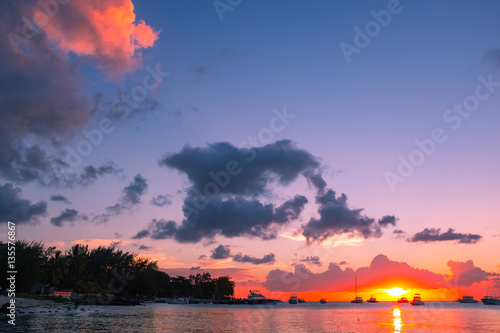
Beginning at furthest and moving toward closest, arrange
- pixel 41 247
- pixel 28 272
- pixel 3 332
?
pixel 41 247 → pixel 28 272 → pixel 3 332

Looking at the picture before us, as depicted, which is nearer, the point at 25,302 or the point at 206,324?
the point at 206,324

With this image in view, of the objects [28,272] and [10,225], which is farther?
[28,272]

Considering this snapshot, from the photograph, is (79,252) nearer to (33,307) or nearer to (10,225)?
(33,307)

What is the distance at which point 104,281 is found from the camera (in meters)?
198

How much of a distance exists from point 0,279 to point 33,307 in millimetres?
13403

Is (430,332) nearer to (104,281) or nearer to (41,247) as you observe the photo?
(41,247)

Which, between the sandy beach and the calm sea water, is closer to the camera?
the calm sea water

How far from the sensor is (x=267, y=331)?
233ft

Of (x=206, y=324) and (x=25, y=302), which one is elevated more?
(x=25, y=302)

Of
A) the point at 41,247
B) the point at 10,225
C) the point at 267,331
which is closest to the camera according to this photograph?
the point at 10,225

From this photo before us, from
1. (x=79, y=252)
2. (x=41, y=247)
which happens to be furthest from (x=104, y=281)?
(x=41, y=247)

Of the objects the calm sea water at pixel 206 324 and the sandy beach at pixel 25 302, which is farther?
the sandy beach at pixel 25 302

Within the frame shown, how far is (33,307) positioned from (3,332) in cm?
5591

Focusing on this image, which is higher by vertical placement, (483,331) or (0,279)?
(0,279)
